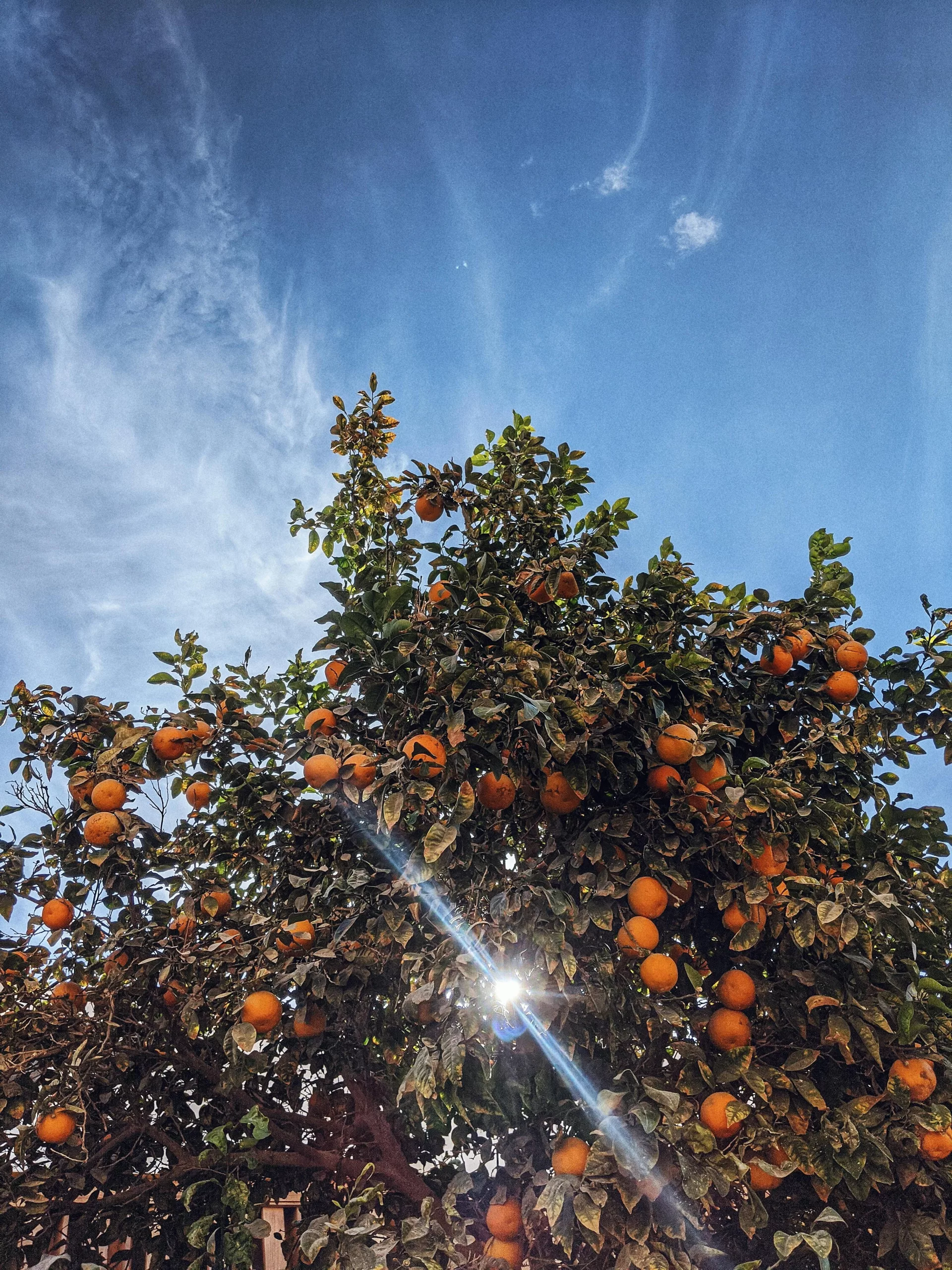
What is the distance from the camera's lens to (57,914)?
10.1 feet

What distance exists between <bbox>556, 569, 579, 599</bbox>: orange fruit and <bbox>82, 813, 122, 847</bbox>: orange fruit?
5.79 feet

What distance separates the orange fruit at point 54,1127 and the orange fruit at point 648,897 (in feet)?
6.48

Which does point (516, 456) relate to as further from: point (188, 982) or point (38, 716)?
point (188, 982)

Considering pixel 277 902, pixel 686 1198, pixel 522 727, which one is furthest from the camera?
pixel 277 902

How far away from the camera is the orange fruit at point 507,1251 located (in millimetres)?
2432

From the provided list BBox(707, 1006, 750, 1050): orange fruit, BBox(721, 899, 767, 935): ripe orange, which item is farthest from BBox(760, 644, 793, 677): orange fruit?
BBox(707, 1006, 750, 1050): orange fruit

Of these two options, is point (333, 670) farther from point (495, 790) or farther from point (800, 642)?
point (800, 642)

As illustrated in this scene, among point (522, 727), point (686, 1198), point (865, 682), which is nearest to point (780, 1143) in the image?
point (686, 1198)

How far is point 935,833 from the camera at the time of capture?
10.5 ft

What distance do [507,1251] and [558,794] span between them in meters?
1.35

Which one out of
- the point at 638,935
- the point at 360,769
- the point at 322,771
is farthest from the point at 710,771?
the point at 322,771

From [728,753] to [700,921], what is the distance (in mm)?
629

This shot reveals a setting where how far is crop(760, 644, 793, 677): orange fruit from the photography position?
301 centimetres

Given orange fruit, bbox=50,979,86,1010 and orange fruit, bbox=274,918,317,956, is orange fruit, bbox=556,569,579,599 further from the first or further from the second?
orange fruit, bbox=50,979,86,1010
